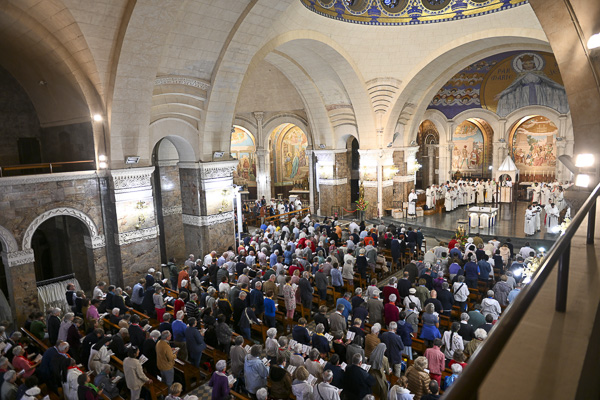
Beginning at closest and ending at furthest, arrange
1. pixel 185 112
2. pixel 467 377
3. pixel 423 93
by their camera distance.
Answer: pixel 467 377 → pixel 185 112 → pixel 423 93

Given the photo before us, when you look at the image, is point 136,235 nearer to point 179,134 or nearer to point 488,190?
point 179,134

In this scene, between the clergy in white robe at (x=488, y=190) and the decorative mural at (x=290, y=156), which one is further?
the decorative mural at (x=290, y=156)

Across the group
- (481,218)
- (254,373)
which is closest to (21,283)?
(254,373)

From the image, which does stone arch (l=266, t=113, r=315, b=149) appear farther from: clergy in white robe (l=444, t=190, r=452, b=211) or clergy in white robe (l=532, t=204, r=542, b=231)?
clergy in white robe (l=532, t=204, r=542, b=231)

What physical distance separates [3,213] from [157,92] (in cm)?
537

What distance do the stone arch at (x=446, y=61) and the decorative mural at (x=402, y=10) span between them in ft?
3.30

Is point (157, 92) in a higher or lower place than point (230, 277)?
higher

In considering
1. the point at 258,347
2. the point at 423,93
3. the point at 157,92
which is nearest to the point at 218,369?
the point at 258,347

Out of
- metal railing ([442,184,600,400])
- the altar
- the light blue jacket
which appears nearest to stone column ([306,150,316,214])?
the altar

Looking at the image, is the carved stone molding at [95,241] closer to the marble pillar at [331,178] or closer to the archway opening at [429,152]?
the marble pillar at [331,178]

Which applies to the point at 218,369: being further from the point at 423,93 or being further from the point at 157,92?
the point at 423,93

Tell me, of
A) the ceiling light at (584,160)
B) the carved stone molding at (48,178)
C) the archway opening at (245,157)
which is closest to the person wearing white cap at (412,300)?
the ceiling light at (584,160)

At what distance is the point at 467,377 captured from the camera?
1.07m

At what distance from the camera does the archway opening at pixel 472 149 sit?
27.5 m
